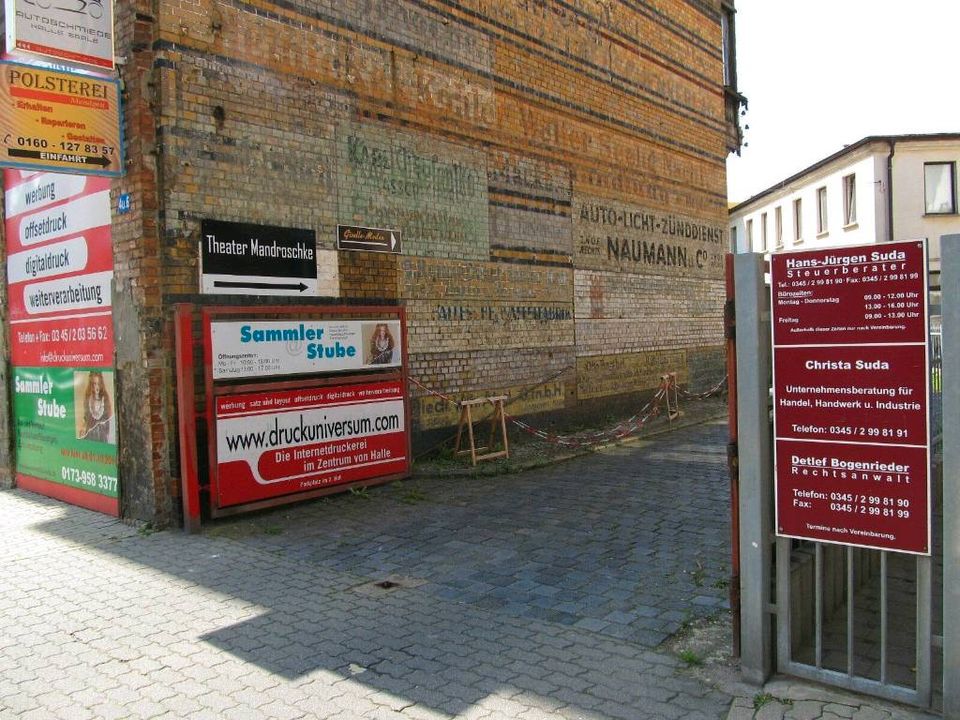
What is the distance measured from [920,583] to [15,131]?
734 cm

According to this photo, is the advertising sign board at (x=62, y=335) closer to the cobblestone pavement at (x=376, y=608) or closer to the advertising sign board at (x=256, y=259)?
the cobblestone pavement at (x=376, y=608)

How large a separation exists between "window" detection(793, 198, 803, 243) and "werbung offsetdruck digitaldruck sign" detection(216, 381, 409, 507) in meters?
33.4

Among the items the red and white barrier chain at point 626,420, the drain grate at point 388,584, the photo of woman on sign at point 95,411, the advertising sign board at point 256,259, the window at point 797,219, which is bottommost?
the drain grate at point 388,584

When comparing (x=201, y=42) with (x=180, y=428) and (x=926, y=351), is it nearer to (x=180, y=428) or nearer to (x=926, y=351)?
(x=180, y=428)

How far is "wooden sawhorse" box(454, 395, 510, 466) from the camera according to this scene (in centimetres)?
998

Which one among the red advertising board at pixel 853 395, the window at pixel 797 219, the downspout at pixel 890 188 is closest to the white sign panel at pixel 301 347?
the red advertising board at pixel 853 395

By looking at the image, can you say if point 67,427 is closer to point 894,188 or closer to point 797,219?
point 894,188

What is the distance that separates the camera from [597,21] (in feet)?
44.4

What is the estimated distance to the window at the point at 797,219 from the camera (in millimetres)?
37781

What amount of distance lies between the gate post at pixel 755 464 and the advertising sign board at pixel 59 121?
586cm

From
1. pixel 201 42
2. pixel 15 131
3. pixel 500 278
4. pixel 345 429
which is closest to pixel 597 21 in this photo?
pixel 500 278

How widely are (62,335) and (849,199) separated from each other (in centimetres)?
3241

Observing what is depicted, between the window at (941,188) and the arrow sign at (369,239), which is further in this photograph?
the window at (941,188)

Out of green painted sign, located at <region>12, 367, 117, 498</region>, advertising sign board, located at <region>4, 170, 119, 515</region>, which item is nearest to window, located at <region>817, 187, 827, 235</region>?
advertising sign board, located at <region>4, 170, 119, 515</region>
